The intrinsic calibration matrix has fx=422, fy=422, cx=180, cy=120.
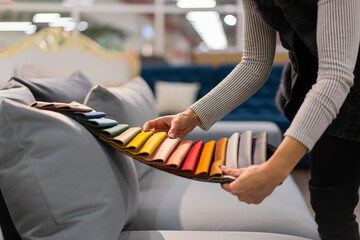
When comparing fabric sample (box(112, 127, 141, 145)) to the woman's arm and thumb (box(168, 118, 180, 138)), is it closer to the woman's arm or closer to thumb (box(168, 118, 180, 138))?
thumb (box(168, 118, 180, 138))

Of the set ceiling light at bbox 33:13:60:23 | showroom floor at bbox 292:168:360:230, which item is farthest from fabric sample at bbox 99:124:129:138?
ceiling light at bbox 33:13:60:23

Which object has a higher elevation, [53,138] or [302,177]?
[53,138]

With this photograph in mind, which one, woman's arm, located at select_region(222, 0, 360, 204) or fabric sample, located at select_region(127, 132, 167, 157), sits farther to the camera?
fabric sample, located at select_region(127, 132, 167, 157)

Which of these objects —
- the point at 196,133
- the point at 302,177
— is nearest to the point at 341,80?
the point at 196,133

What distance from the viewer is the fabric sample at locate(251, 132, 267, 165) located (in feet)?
2.63

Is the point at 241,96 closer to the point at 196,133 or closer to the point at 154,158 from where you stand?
the point at 154,158

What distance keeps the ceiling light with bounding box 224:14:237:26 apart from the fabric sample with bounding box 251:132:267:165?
21.0 feet

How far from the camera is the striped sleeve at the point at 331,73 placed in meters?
0.73

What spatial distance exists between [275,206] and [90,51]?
9.78 ft

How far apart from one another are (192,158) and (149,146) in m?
0.10

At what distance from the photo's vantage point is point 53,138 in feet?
2.79

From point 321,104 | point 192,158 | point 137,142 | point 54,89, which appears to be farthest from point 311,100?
point 54,89

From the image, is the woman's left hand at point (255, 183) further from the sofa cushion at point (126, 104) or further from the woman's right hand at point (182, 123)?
the sofa cushion at point (126, 104)

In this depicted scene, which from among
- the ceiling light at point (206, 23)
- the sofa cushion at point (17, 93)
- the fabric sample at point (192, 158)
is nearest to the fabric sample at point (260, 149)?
the fabric sample at point (192, 158)
